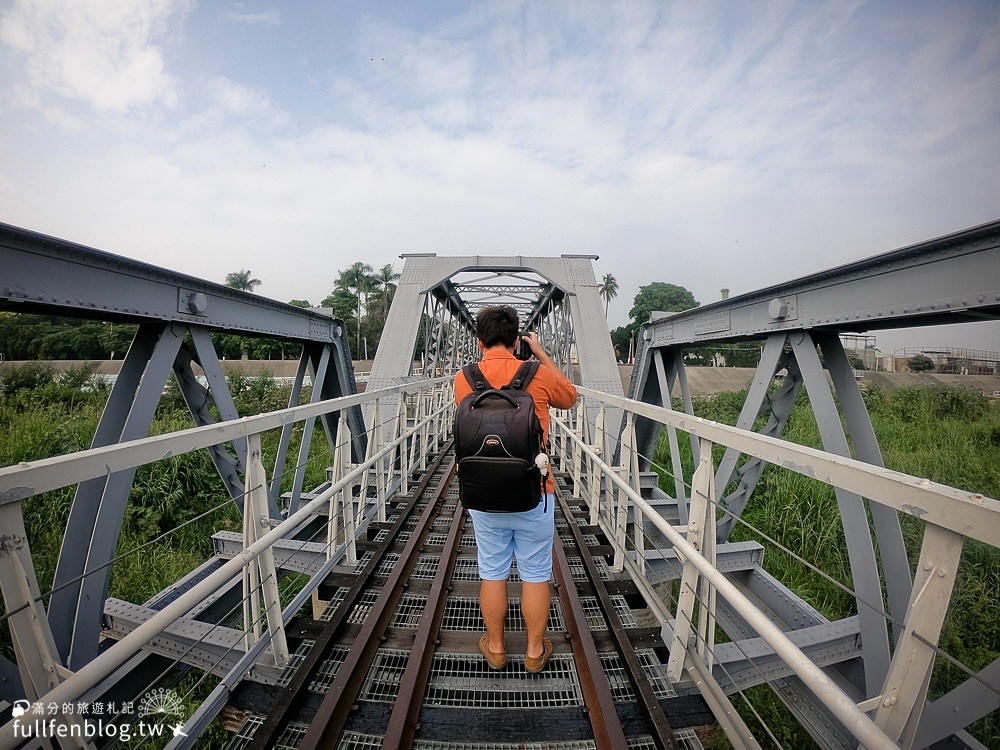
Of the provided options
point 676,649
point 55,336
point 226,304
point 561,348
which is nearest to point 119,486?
point 226,304

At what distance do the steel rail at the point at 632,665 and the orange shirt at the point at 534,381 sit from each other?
0.96 meters

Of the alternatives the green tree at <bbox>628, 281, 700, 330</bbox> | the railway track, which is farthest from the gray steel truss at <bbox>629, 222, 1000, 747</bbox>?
the green tree at <bbox>628, 281, 700, 330</bbox>

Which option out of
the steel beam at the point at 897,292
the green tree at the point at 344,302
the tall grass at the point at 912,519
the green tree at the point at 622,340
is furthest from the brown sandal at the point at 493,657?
the green tree at the point at 622,340

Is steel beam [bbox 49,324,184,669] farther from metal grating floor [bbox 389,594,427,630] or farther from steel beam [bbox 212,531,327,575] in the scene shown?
metal grating floor [bbox 389,594,427,630]

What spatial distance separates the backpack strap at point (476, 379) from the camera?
2.06m

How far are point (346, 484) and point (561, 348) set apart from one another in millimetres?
10214

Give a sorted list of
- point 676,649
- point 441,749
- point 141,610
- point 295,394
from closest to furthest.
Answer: point 441,749 → point 676,649 → point 141,610 → point 295,394

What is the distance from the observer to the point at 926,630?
3.64 ft

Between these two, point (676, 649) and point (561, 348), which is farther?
point (561, 348)

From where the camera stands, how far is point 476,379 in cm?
208

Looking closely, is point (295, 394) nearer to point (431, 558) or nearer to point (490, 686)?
point (431, 558)

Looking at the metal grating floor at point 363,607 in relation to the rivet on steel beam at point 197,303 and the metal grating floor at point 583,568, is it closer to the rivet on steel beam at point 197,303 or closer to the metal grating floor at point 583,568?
the metal grating floor at point 583,568

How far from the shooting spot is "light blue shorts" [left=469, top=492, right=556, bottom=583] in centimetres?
214

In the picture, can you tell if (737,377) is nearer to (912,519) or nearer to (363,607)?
(912,519)
